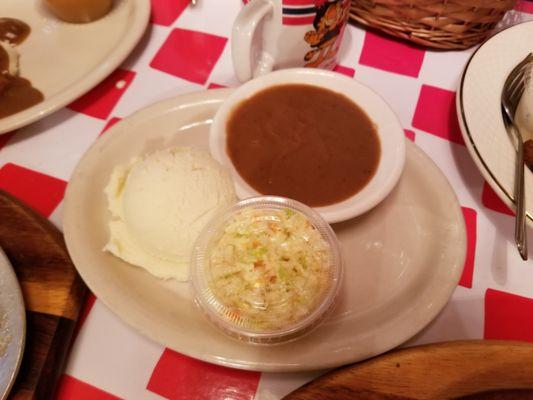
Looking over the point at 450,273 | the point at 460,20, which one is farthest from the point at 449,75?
the point at 450,273

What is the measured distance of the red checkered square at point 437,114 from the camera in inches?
59.8

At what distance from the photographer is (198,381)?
1.09 meters

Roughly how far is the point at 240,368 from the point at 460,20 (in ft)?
4.74

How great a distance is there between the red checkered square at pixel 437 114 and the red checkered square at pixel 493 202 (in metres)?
0.22

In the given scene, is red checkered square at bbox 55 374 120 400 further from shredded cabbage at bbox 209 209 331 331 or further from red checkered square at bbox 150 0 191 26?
red checkered square at bbox 150 0 191 26

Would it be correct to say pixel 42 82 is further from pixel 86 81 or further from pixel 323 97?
pixel 323 97

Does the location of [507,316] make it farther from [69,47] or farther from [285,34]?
[69,47]

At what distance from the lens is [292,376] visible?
3.54 feet

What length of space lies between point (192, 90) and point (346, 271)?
948 mm

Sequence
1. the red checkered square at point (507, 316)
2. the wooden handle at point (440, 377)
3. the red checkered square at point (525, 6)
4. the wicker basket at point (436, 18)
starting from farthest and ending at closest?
the red checkered square at point (525, 6) → the wicker basket at point (436, 18) → the red checkered square at point (507, 316) → the wooden handle at point (440, 377)

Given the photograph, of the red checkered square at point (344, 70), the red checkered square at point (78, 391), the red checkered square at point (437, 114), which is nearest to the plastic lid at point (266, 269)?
the red checkered square at point (78, 391)

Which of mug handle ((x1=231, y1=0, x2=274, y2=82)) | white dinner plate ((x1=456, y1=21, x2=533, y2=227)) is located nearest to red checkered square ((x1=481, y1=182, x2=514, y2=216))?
white dinner plate ((x1=456, y1=21, x2=533, y2=227))

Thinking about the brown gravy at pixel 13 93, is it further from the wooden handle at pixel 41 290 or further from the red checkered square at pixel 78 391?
the red checkered square at pixel 78 391

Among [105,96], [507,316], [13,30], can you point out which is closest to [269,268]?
[507,316]
